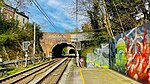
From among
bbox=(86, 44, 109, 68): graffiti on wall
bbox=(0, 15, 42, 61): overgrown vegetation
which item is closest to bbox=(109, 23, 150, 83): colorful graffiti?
bbox=(86, 44, 109, 68): graffiti on wall

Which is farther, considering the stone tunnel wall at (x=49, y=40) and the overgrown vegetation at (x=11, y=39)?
the stone tunnel wall at (x=49, y=40)

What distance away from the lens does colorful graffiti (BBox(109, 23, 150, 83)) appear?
14312 mm

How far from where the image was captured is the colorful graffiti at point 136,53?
1431cm

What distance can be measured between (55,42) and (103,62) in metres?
32.3

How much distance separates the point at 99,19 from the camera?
3803cm

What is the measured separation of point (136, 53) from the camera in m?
16.5

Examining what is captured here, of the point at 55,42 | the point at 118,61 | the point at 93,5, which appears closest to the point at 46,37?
the point at 55,42

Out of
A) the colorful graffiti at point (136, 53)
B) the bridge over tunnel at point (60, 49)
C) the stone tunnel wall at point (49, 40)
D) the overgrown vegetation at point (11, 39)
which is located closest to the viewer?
the colorful graffiti at point (136, 53)

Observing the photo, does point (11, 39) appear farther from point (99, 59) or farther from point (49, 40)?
point (49, 40)

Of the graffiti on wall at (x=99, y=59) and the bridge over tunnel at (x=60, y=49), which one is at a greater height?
the bridge over tunnel at (x=60, y=49)

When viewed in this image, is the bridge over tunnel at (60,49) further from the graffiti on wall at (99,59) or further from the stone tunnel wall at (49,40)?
the graffiti on wall at (99,59)

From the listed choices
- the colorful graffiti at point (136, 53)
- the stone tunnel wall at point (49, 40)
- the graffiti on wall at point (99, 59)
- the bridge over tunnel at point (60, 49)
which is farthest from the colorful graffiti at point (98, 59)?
the bridge over tunnel at point (60, 49)

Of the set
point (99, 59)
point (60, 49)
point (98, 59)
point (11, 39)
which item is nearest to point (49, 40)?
point (11, 39)

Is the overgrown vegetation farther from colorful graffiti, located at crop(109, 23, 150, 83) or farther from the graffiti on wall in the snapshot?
colorful graffiti, located at crop(109, 23, 150, 83)
